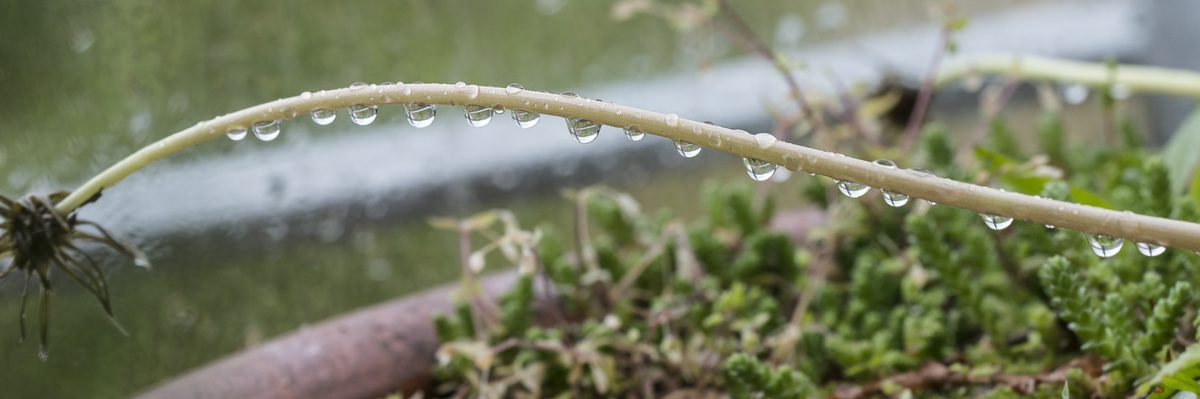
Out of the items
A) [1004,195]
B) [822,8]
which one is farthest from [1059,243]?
[822,8]

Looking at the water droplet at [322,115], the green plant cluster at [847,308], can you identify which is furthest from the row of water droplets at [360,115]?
the green plant cluster at [847,308]

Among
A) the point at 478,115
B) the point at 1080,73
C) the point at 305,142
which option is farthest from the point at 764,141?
the point at 1080,73

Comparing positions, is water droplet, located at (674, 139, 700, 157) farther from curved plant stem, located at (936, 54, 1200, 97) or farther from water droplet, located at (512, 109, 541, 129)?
curved plant stem, located at (936, 54, 1200, 97)

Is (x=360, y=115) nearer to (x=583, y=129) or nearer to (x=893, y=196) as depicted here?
(x=583, y=129)

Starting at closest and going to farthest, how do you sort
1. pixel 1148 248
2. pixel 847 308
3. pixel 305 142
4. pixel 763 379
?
pixel 1148 248
pixel 763 379
pixel 847 308
pixel 305 142

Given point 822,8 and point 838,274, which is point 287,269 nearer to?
point 838,274

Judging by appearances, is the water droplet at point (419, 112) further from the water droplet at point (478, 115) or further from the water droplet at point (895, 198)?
the water droplet at point (895, 198)
